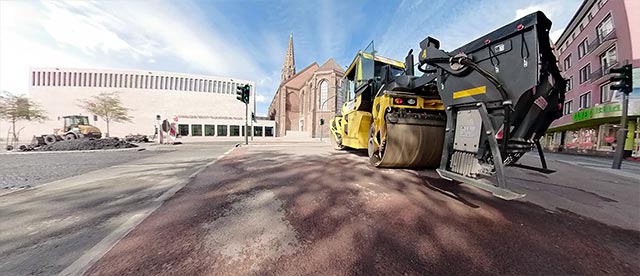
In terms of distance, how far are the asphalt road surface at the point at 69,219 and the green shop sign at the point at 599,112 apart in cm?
2604

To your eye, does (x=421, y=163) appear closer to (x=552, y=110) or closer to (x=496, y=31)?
(x=552, y=110)

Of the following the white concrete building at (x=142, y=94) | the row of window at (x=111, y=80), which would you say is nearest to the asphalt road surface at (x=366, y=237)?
the white concrete building at (x=142, y=94)

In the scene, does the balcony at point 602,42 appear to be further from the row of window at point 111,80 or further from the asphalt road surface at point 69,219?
the row of window at point 111,80

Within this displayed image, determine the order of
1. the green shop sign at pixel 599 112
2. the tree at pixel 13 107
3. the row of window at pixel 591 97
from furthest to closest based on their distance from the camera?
the tree at pixel 13 107
the row of window at pixel 591 97
the green shop sign at pixel 599 112

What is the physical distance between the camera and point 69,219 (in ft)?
8.59

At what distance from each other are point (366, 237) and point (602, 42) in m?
27.5

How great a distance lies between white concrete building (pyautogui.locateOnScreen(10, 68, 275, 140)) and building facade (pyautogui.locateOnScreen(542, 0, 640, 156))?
42.2 meters

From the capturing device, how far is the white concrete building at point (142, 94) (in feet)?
145

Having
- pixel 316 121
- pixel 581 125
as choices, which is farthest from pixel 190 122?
pixel 581 125

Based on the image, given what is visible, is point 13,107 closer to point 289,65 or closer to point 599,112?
point 289,65

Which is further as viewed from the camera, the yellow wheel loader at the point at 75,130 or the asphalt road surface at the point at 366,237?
the yellow wheel loader at the point at 75,130

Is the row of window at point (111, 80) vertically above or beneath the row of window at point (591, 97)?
above

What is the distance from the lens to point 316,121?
40.7 metres

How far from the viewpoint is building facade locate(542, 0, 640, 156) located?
14.7 metres
